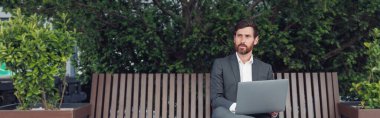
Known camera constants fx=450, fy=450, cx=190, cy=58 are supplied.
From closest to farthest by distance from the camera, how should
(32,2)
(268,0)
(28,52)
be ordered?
(28,52) → (32,2) → (268,0)

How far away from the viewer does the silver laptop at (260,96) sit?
3594 millimetres

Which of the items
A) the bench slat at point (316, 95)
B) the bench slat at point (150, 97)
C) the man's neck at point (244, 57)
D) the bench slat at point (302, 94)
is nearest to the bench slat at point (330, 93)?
the bench slat at point (316, 95)

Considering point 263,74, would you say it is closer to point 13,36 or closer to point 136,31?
point 136,31

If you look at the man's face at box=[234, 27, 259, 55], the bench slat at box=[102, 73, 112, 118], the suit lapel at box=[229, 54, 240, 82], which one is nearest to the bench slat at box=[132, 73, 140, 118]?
the bench slat at box=[102, 73, 112, 118]

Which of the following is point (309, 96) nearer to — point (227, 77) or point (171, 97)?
point (227, 77)

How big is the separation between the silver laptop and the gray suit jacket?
1.31ft

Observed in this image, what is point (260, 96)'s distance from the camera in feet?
12.0

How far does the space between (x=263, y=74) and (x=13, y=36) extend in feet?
7.30

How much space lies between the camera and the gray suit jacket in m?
4.09

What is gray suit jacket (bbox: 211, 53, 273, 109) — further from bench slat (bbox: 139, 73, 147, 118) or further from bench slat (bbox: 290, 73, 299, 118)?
bench slat (bbox: 139, 73, 147, 118)

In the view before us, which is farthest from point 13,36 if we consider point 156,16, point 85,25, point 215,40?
point 215,40

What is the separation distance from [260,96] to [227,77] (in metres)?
0.53

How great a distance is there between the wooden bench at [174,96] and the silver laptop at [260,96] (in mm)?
882

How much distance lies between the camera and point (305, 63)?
513 cm
